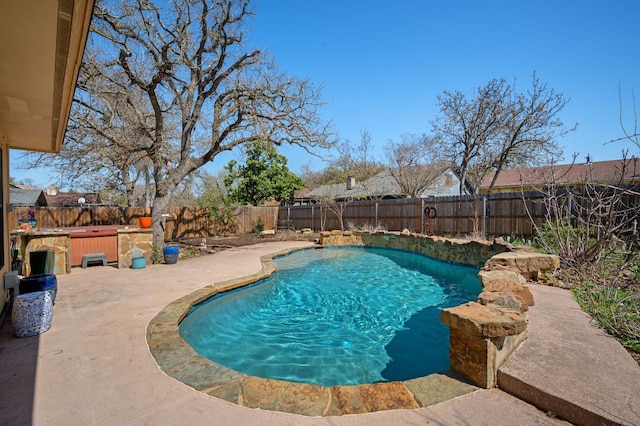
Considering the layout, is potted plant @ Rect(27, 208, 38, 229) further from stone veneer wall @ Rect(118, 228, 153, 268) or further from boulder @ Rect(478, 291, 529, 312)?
boulder @ Rect(478, 291, 529, 312)

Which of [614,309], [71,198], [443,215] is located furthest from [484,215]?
[71,198]

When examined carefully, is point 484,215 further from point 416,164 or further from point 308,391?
point 308,391

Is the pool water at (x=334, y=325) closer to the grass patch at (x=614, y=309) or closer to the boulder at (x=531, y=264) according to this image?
the boulder at (x=531, y=264)

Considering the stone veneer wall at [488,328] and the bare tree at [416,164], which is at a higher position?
the bare tree at [416,164]

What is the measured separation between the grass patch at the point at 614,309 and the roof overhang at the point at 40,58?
4.70 m

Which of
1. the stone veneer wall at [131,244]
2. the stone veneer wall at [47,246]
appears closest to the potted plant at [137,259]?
the stone veneer wall at [131,244]

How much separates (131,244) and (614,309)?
882 cm

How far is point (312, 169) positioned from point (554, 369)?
3417cm

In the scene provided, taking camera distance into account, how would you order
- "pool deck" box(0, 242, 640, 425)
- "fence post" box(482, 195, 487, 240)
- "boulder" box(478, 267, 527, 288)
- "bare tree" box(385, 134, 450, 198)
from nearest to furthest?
"pool deck" box(0, 242, 640, 425) < "boulder" box(478, 267, 527, 288) < "fence post" box(482, 195, 487, 240) < "bare tree" box(385, 134, 450, 198)

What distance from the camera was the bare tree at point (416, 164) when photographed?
18.2 metres

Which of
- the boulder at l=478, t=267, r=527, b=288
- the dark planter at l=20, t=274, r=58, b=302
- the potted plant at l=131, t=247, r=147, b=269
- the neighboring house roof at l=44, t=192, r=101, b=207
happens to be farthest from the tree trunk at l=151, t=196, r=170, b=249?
the neighboring house roof at l=44, t=192, r=101, b=207

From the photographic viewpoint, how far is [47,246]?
239 inches

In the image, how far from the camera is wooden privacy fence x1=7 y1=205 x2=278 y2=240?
38.8 feet

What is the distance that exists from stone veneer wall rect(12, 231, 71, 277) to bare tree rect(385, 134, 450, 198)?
54.5 ft
